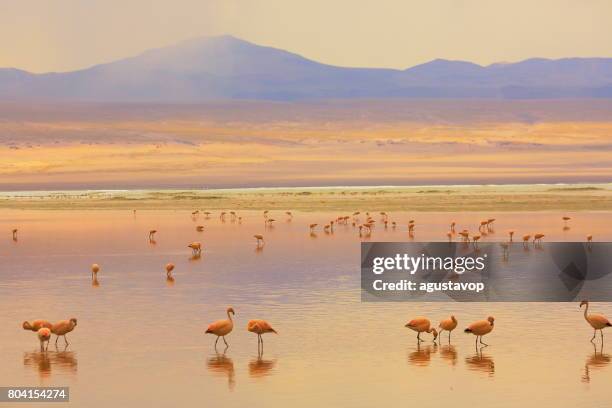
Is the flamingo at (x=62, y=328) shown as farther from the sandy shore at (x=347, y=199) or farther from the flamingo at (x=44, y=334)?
the sandy shore at (x=347, y=199)

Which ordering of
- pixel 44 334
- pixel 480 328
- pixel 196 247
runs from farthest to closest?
pixel 196 247
pixel 480 328
pixel 44 334

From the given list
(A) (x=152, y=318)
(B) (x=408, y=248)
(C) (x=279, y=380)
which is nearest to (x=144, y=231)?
(B) (x=408, y=248)

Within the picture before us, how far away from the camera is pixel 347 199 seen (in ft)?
243

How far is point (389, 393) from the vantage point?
15.1 metres

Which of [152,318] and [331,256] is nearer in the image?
[152,318]

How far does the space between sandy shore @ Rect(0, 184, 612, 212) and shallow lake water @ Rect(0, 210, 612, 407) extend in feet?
103

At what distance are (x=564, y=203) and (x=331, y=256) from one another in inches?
1316

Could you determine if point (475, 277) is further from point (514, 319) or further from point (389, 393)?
point (389, 393)

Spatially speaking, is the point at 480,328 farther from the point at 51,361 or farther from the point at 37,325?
the point at 37,325

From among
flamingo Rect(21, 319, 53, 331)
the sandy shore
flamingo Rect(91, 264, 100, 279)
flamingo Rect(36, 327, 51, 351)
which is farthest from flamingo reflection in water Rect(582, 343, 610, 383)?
the sandy shore

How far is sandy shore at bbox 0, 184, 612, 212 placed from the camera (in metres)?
64.1

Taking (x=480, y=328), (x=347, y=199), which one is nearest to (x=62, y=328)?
(x=480, y=328)

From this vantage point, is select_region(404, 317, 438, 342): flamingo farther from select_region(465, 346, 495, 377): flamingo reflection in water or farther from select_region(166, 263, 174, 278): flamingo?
select_region(166, 263, 174, 278): flamingo

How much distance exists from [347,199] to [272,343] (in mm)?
55653
